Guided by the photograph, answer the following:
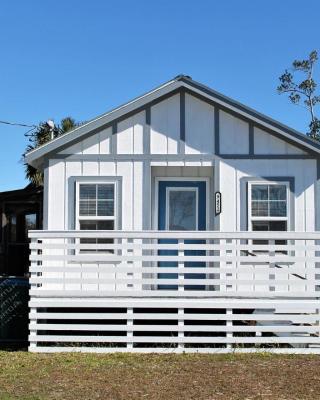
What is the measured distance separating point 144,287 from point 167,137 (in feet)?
8.71

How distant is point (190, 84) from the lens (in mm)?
9867

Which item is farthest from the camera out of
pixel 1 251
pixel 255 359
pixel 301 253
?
pixel 1 251

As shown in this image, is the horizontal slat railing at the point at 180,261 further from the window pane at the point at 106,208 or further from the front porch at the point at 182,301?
the window pane at the point at 106,208

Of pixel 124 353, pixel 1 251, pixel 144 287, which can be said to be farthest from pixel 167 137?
pixel 1 251

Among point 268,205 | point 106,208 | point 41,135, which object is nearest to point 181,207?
point 106,208

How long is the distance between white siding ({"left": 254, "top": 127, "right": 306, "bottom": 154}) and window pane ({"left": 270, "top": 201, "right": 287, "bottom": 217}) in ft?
2.91

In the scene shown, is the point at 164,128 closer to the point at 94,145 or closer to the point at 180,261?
the point at 94,145

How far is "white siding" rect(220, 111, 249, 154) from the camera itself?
9883mm

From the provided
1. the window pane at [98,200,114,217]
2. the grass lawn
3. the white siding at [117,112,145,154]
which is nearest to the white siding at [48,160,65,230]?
the window pane at [98,200,114,217]

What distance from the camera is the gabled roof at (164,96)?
967 cm

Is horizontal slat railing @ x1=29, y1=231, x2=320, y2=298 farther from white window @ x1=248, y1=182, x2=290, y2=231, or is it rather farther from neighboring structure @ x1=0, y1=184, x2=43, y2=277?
neighboring structure @ x1=0, y1=184, x2=43, y2=277

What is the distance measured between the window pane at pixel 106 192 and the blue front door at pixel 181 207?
1.01 meters

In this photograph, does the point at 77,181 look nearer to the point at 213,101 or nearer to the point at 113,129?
the point at 113,129

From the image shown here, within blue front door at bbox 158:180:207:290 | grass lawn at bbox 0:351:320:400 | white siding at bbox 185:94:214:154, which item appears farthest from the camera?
blue front door at bbox 158:180:207:290
